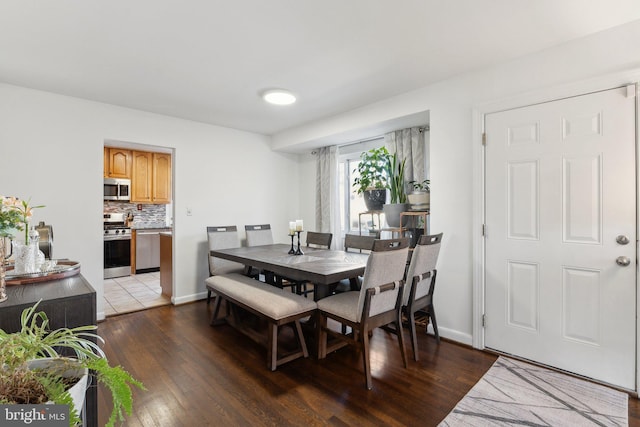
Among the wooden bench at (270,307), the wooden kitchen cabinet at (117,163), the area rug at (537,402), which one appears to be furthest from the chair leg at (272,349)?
the wooden kitchen cabinet at (117,163)

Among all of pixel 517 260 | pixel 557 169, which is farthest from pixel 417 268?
pixel 557 169

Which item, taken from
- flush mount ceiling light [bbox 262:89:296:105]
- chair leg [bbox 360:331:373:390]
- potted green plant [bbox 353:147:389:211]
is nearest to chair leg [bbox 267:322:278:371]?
chair leg [bbox 360:331:373:390]

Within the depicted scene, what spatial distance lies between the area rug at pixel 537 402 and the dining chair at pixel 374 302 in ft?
1.82

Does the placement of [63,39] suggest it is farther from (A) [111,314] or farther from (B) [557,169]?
(B) [557,169]

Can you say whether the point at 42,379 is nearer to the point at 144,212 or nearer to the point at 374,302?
the point at 374,302

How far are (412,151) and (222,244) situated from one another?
2.66 metres

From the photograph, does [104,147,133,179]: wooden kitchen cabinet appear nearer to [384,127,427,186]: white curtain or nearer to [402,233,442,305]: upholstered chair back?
[384,127,427,186]: white curtain

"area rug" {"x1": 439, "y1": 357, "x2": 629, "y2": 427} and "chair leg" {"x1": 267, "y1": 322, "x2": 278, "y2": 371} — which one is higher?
"chair leg" {"x1": 267, "y1": 322, "x2": 278, "y2": 371}

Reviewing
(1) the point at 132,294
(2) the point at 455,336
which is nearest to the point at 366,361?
(2) the point at 455,336

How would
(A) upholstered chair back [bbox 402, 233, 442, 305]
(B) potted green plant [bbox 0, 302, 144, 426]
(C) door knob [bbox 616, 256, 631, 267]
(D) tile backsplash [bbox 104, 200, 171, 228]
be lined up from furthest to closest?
(D) tile backsplash [bbox 104, 200, 171, 228], (A) upholstered chair back [bbox 402, 233, 442, 305], (C) door knob [bbox 616, 256, 631, 267], (B) potted green plant [bbox 0, 302, 144, 426]

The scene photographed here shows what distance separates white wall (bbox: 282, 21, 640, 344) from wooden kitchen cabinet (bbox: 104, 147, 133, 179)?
4819 mm

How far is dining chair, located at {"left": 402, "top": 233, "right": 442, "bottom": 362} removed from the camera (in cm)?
247

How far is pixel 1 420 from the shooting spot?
626 millimetres

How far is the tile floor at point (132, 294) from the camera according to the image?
3846mm
